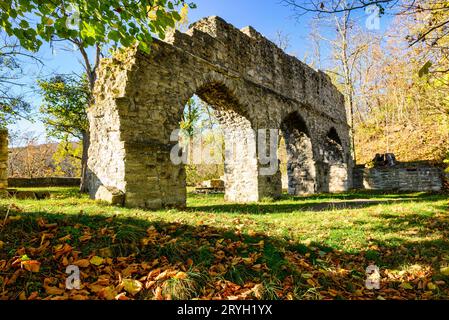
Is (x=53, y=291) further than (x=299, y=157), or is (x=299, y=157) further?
(x=299, y=157)

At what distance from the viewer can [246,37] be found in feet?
36.8

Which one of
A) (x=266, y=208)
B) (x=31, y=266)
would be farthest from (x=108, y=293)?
(x=266, y=208)

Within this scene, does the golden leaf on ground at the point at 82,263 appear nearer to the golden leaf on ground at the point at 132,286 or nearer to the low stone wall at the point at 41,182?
the golden leaf on ground at the point at 132,286

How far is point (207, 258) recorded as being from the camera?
325 cm

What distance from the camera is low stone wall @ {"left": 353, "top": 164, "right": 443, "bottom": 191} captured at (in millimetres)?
14750

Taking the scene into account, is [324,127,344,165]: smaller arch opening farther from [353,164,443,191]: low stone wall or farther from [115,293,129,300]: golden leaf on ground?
[115,293,129,300]: golden leaf on ground

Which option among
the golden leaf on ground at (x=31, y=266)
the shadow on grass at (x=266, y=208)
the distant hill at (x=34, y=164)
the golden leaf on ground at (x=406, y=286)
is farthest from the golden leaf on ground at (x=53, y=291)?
the distant hill at (x=34, y=164)

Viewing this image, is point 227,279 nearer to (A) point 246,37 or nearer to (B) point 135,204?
(B) point 135,204

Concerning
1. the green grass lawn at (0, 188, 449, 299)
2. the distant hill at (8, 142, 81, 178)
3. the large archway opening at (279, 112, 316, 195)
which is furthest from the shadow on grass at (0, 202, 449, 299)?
the distant hill at (8, 142, 81, 178)

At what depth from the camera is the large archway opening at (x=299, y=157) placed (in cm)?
1470

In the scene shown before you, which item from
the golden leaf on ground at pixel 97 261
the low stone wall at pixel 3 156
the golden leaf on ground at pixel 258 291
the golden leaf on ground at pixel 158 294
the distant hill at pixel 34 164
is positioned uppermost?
the distant hill at pixel 34 164

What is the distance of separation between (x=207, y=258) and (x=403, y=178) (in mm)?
15952

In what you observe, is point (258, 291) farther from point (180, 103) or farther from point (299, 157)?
point (299, 157)

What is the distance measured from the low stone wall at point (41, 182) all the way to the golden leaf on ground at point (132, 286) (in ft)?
58.0
